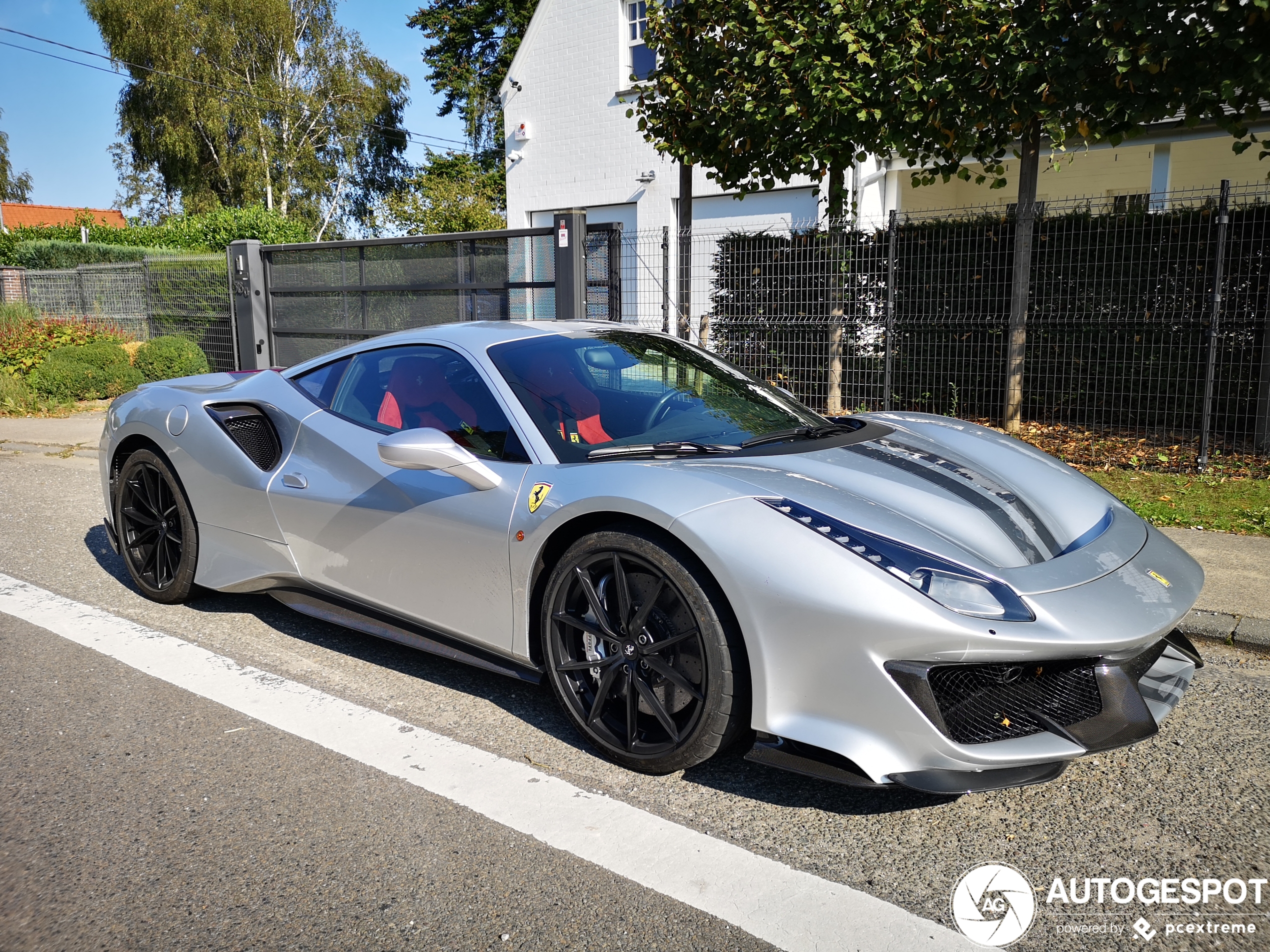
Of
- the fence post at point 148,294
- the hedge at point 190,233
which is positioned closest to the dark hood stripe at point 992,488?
the fence post at point 148,294

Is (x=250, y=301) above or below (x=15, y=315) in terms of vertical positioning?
above

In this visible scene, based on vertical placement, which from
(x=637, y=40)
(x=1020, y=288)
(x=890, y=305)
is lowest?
(x=890, y=305)

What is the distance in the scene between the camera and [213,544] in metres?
4.27

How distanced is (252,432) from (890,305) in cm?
644

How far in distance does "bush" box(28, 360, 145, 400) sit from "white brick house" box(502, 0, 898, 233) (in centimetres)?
732

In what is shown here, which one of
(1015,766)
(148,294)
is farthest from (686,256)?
(148,294)

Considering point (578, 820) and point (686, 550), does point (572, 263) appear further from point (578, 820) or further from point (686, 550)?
point (578, 820)

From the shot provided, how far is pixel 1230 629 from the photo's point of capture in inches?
162

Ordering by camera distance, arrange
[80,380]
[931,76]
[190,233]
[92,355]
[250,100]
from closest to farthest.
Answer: [931,76] < [80,380] < [92,355] < [190,233] < [250,100]

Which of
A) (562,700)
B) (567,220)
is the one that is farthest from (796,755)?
(567,220)

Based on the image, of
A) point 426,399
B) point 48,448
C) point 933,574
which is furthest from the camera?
point 48,448

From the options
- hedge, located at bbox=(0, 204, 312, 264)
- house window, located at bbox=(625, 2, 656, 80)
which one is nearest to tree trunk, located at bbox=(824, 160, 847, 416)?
house window, located at bbox=(625, 2, 656, 80)

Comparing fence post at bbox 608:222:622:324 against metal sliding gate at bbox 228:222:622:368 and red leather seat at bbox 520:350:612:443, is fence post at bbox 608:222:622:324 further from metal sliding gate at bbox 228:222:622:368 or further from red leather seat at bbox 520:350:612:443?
red leather seat at bbox 520:350:612:443

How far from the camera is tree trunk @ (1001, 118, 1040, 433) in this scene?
8.45m
